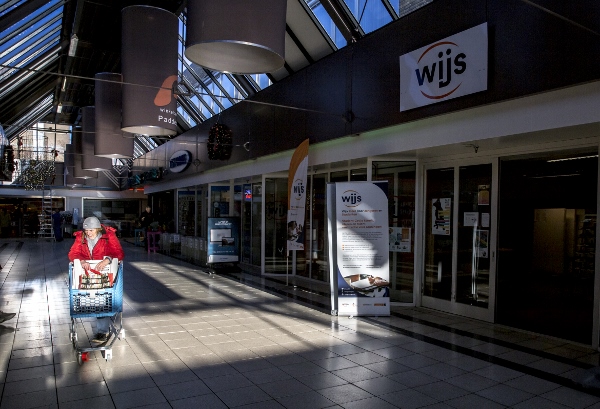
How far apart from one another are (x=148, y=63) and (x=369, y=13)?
3.91 metres

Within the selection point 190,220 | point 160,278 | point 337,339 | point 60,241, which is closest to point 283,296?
point 337,339

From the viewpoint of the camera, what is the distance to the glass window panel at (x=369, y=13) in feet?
23.6

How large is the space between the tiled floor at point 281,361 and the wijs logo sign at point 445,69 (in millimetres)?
3152

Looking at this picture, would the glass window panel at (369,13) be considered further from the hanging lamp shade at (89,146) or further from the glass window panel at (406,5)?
the hanging lamp shade at (89,146)

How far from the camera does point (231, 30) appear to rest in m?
4.04

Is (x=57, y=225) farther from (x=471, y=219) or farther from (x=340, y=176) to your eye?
(x=471, y=219)

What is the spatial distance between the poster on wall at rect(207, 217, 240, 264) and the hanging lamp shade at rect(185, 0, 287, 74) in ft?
24.1

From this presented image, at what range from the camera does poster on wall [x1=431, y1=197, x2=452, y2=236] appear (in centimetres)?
721

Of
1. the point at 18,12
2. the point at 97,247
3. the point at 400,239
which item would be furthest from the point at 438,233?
the point at 18,12

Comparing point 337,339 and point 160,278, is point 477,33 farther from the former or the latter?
point 160,278

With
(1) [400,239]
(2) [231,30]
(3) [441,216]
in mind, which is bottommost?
(1) [400,239]

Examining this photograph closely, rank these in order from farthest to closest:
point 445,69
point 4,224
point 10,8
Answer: point 4,224 → point 10,8 → point 445,69

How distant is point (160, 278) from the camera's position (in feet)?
34.8

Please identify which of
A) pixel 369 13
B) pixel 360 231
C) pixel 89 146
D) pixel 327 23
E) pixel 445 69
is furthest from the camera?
pixel 89 146
